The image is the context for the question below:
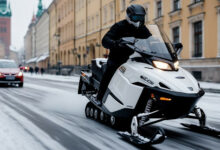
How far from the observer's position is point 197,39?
21266 millimetres

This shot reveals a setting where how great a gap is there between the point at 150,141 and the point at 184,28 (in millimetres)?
19625

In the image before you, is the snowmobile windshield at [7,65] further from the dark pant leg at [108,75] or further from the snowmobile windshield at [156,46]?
the snowmobile windshield at [156,46]

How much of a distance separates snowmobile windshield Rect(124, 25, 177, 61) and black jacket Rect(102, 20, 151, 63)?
29 centimetres

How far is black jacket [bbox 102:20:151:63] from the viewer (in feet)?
16.4

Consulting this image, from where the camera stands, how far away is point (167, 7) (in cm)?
2480

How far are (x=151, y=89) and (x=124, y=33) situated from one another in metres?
1.23

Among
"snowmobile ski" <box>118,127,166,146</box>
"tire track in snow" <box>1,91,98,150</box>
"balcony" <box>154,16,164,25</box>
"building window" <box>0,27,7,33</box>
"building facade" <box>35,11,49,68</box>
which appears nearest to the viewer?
"snowmobile ski" <box>118,127,166,146</box>

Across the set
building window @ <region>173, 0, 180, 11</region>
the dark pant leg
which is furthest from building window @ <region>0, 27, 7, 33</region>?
the dark pant leg

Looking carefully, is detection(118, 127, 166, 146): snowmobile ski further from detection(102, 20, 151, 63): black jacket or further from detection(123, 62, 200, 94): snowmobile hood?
detection(102, 20, 151, 63): black jacket

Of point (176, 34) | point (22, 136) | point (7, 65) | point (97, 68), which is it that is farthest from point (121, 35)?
point (176, 34)

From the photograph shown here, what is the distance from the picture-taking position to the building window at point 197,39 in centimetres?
2084

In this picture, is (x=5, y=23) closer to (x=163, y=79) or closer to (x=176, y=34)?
(x=176, y=34)

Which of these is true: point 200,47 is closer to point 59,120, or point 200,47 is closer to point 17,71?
point 17,71

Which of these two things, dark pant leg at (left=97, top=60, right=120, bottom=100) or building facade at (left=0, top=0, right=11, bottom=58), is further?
building facade at (left=0, top=0, right=11, bottom=58)
